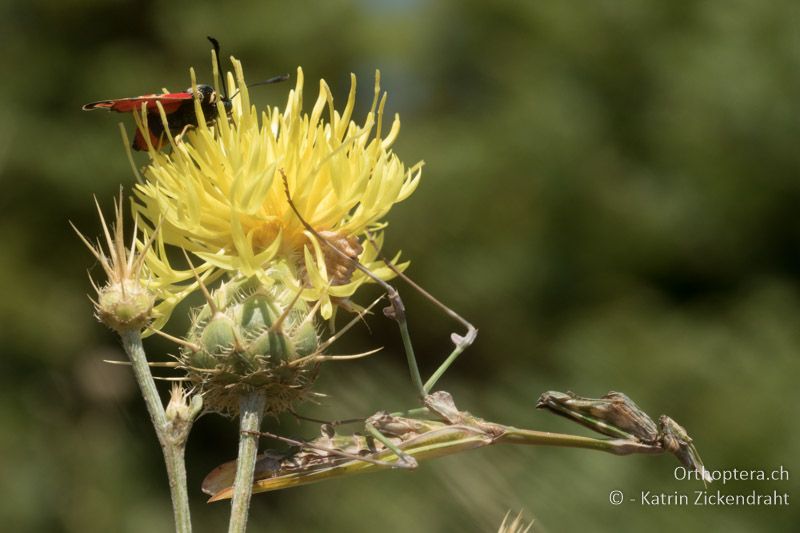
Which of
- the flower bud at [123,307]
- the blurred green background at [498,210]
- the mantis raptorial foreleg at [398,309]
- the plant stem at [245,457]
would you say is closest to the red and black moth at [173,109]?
the mantis raptorial foreleg at [398,309]

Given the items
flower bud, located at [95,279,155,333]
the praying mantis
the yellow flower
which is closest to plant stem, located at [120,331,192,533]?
flower bud, located at [95,279,155,333]

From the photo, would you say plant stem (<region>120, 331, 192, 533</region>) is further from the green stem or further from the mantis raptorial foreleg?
the green stem

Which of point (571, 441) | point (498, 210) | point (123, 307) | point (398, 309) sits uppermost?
point (498, 210)

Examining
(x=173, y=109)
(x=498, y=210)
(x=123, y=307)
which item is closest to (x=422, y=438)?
(x=123, y=307)

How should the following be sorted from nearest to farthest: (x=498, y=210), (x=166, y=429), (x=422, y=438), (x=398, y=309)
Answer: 1. (x=166, y=429)
2. (x=422, y=438)
3. (x=398, y=309)
4. (x=498, y=210)

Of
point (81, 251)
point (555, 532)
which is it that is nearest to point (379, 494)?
point (555, 532)

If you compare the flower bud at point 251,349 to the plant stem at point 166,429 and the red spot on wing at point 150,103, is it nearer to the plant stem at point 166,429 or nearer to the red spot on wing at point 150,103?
the plant stem at point 166,429

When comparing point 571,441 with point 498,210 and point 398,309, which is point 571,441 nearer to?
point 398,309
